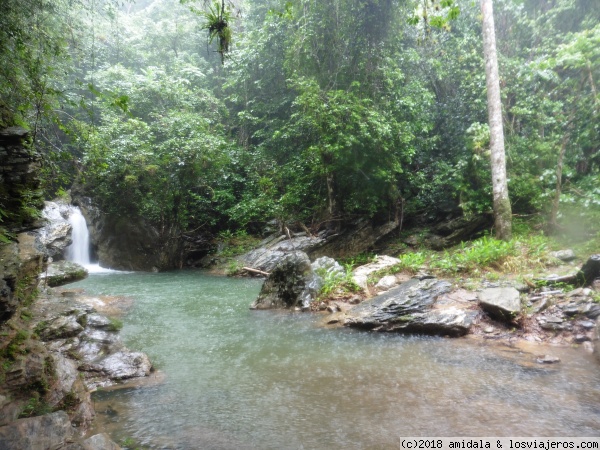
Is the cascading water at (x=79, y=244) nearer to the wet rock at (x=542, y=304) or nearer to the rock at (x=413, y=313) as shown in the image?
the rock at (x=413, y=313)

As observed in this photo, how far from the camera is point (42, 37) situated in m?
6.66

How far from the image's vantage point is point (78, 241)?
1755 cm

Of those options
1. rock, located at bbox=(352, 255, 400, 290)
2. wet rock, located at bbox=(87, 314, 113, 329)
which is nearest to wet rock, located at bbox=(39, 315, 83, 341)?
wet rock, located at bbox=(87, 314, 113, 329)

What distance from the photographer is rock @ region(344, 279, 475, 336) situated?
266 inches

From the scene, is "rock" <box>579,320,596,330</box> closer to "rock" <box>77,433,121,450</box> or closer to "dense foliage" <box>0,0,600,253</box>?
"dense foliage" <box>0,0,600,253</box>

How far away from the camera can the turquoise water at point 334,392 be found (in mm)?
3674

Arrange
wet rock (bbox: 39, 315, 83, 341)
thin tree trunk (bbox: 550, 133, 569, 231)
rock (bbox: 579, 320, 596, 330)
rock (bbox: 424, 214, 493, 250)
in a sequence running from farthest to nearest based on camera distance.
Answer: rock (bbox: 424, 214, 493, 250), thin tree trunk (bbox: 550, 133, 569, 231), rock (bbox: 579, 320, 596, 330), wet rock (bbox: 39, 315, 83, 341)

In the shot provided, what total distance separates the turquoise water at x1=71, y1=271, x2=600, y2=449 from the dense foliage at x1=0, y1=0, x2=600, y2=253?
650cm

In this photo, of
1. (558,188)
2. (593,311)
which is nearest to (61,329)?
(593,311)

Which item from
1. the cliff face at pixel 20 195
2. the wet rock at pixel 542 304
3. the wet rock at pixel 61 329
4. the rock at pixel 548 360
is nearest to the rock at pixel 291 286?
the wet rock at pixel 61 329

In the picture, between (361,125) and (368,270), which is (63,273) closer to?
(368,270)

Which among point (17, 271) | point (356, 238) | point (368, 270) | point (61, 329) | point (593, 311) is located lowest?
point (61, 329)

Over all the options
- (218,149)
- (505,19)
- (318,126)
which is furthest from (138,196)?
(505,19)

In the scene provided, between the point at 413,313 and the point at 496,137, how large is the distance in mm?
6744
